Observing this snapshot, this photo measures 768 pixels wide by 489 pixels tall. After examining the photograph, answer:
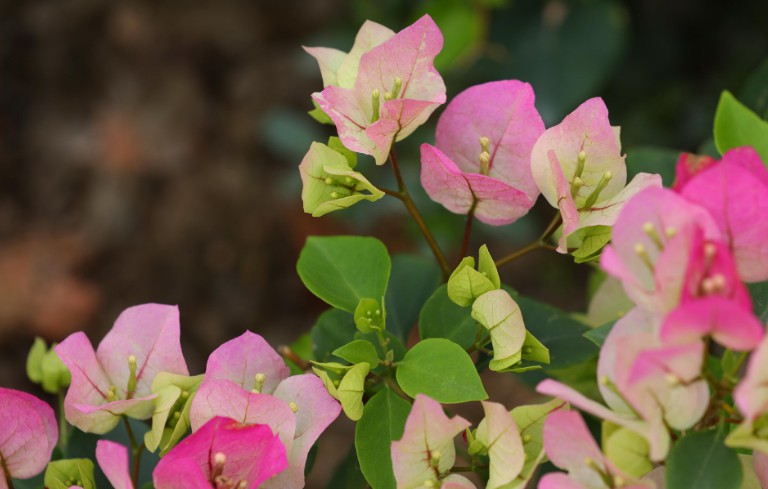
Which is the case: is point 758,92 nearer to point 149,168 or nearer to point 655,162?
point 655,162

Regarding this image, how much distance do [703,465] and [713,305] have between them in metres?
0.13

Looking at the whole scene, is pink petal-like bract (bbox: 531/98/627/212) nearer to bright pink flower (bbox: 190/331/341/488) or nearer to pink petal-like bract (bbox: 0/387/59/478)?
bright pink flower (bbox: 190/331/341/488)

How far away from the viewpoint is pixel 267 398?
652 millimetres

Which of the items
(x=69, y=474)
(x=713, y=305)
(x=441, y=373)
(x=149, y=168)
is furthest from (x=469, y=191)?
(x=149, y=168)

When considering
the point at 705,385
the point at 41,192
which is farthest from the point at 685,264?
the point at 41,192

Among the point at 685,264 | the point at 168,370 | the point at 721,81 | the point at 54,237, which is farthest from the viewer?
the point at 54,237

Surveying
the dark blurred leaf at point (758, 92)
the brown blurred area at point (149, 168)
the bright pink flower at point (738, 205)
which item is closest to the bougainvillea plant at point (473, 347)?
the bright pink flower at point (738, 205)

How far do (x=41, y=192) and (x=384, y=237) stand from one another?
3.14 feet

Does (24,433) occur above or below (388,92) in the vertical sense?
below

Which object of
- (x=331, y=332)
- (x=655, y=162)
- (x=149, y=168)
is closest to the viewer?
(x=331, y=332)

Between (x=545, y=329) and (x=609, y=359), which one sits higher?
(x=609, y=359)

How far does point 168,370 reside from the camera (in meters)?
0.76

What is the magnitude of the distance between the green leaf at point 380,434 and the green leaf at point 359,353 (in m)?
0.03

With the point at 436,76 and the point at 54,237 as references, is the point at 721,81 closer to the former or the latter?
the point at 436,76
